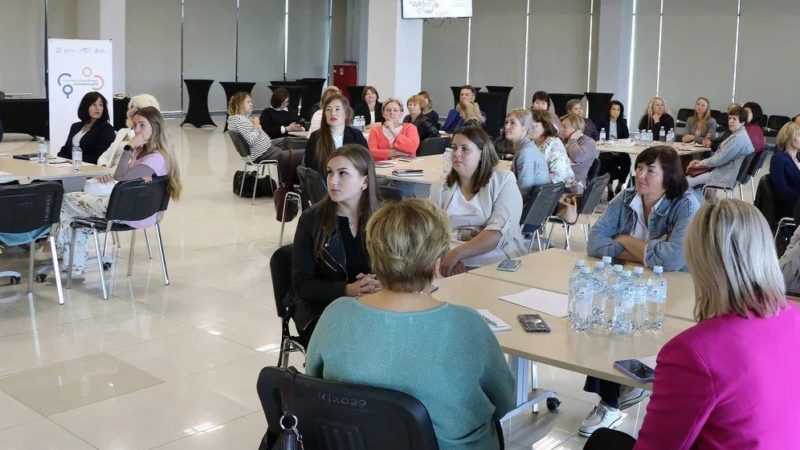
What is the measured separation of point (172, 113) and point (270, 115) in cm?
1001

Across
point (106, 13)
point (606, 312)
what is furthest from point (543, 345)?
point (106, 13)

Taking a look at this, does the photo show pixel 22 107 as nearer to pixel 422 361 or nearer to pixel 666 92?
pixel 666 92

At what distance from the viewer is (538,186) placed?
6426 mm

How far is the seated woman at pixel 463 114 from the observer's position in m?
10.6

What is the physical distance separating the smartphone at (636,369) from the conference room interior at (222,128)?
4.22ft

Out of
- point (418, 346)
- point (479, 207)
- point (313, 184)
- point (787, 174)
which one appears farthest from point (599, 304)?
point (787, 174)

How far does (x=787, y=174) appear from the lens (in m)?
6.80

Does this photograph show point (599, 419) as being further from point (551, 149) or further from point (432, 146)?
point (432, 146)

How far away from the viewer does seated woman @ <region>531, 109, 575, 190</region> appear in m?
7.31

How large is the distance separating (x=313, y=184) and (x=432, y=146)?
2846mm

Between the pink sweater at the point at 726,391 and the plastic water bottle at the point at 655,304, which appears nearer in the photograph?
the pink sweater at the point at 726,391

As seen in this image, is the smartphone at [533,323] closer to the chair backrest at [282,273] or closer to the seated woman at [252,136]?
the chair backrest at [282,273]

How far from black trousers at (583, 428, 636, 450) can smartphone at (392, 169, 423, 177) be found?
460cm

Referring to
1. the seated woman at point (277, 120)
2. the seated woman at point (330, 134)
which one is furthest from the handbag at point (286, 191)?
the seated woman at point (277, 120)
